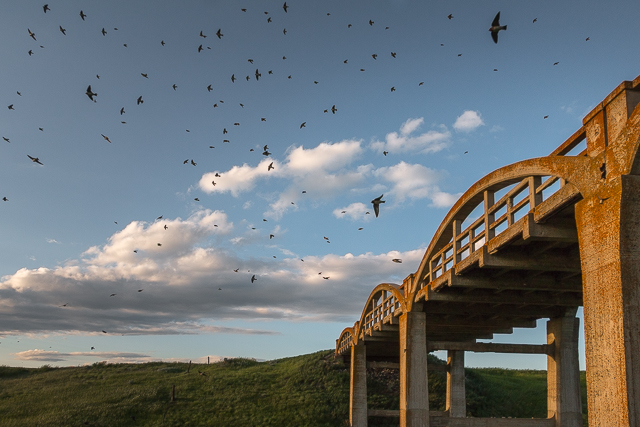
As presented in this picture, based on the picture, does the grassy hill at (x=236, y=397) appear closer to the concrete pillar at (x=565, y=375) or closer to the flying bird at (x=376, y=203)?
the concrete pillar at (x=565, y=375)

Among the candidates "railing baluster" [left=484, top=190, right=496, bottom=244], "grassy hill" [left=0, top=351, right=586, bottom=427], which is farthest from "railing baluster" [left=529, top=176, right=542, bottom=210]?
"grassy hill" [left=0, top=351, right=586, bottom=427]

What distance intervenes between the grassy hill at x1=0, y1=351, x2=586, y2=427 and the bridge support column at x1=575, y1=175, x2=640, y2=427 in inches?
1203

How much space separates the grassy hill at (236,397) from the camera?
38.0m

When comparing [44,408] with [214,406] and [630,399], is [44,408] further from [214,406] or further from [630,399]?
[630,399]

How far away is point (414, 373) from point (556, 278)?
7.21 m

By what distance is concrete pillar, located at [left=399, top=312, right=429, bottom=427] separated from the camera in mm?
21062

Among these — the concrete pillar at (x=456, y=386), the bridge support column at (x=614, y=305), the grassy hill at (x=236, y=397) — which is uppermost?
the bridge support column at (x=614, y=305)

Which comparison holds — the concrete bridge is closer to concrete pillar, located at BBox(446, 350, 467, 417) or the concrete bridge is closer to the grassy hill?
concrete pillar, located at BBox(446, 350, 467, 417)

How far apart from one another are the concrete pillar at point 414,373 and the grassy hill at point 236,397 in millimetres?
17318

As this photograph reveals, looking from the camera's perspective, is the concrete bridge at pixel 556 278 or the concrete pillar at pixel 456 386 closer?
the concrete bridge at pixel 556 278

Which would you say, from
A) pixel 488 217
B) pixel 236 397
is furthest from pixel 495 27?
pixel 236 397

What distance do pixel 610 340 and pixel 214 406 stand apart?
118 feet

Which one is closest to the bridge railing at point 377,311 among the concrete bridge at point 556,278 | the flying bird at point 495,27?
the concrete bridge at point 556,278

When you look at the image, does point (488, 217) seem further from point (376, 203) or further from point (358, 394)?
point (358, 394)
